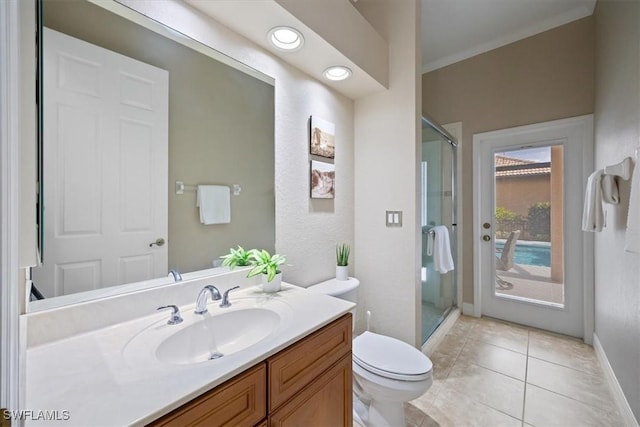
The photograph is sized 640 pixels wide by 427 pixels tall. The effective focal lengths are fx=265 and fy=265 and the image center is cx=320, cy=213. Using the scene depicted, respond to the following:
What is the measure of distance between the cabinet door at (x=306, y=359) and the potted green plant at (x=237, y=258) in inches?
21.6

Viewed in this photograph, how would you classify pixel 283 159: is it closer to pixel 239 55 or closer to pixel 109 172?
pixel 239 55

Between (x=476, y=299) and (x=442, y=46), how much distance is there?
2652 millimetres

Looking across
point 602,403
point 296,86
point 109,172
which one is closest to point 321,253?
point 296,86

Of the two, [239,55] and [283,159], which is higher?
[239,55]

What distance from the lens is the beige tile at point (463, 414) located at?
1.45 m

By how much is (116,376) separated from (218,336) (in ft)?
1.27

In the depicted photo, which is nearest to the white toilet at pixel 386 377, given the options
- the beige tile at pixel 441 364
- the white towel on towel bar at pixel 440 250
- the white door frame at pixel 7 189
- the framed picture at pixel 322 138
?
the beige tile at pixel 441 364

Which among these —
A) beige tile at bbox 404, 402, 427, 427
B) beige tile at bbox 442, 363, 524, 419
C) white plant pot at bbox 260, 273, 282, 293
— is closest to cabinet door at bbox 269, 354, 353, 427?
white plant pot at bbox 260, 273, 282, 293

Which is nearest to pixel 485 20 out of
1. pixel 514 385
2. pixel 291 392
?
pixel 514 385

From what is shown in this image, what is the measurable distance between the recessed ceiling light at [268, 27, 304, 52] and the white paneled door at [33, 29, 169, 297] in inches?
22.0

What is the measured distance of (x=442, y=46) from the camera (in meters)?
2.74

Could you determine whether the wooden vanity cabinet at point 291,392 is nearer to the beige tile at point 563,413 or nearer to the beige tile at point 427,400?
the beige tile at point 427,400

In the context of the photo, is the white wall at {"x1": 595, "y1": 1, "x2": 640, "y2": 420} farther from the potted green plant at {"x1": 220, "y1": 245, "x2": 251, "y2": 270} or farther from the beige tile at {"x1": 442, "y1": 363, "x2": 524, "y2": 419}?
the potted green plant at {"x1": 220, "y1": 245, "x2": 251, "y2": 270}

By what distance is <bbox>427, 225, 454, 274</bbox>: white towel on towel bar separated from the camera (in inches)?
91.9
